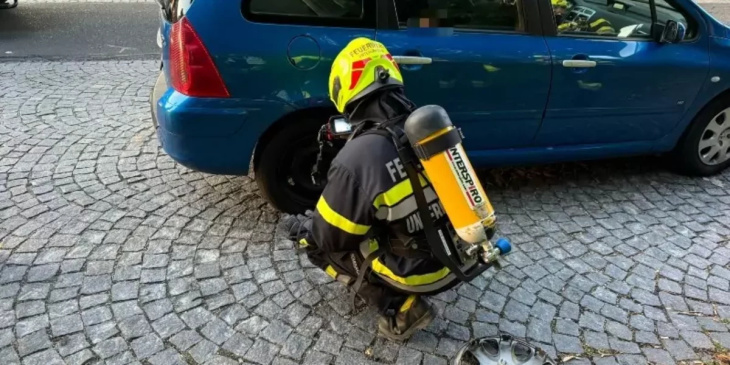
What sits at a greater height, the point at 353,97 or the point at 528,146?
the point at 353,97

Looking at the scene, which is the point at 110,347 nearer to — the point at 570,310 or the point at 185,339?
the point at 185,339

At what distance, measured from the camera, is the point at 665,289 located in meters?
3.29

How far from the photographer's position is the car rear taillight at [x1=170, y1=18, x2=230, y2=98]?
3184mm

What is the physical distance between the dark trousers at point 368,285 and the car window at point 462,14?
1.58 meters

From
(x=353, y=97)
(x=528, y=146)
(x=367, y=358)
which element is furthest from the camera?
(x=528, y=146)

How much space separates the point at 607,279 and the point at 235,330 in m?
2.14

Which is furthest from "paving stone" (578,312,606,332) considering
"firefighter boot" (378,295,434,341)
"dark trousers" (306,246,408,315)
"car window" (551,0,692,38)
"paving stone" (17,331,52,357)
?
"paving stone" (17,331,52,357)

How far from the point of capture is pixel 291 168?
12.0 ft

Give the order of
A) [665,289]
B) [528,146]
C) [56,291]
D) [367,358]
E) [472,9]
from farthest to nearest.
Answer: [528,146] → [472,9] → [665,289] → [56,291] → [367,358]

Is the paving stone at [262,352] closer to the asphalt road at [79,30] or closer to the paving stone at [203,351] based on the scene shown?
the paving stone at [203,351]

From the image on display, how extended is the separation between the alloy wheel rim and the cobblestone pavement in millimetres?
187

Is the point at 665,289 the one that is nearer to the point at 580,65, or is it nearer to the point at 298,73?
the point at 580,65

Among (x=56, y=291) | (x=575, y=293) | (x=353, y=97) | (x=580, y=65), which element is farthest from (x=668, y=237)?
(x=56, y=291)

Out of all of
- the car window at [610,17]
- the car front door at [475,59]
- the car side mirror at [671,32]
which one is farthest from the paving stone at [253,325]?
the car side mirror at [671,32]
